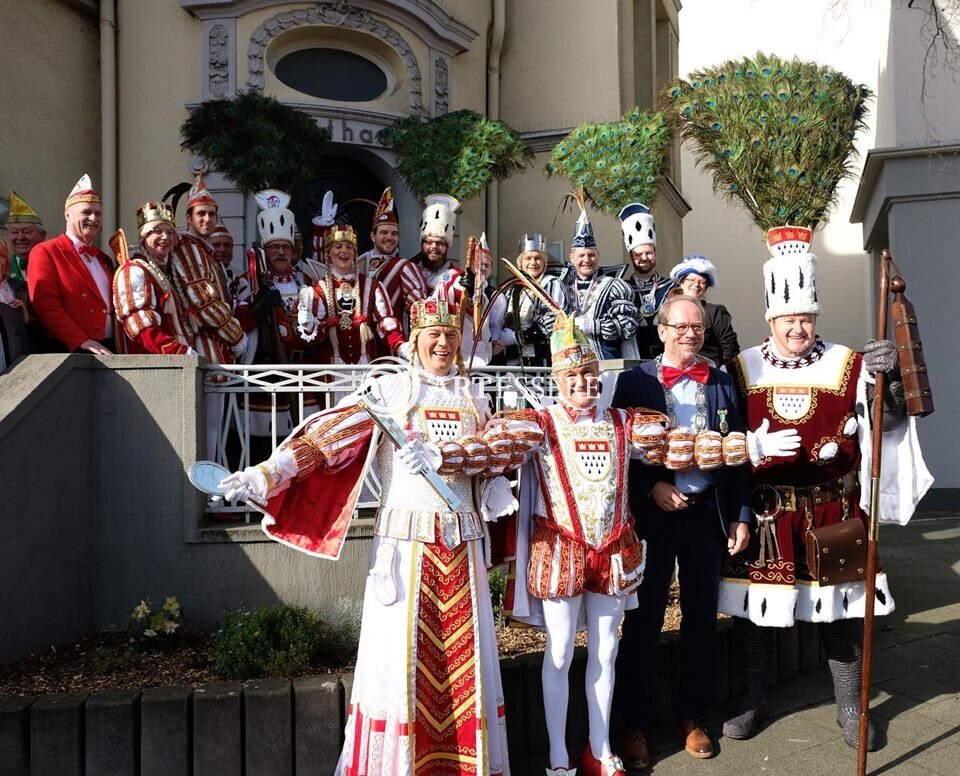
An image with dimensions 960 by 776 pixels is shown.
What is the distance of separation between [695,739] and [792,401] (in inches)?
61.4

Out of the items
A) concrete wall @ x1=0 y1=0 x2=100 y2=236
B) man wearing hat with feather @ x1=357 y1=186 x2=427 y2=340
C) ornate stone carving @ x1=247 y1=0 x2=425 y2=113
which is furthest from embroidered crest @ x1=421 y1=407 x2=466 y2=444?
concrete wall @ x1=0 y1=0 x2=100 y2=236

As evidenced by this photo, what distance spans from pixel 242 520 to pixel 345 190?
6896mm

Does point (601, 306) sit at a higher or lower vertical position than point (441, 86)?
lower

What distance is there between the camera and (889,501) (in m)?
4.25

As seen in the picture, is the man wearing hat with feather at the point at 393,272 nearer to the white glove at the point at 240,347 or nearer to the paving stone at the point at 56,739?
the white glove at the point at 240,347

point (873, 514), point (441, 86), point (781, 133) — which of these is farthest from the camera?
point (441, 86)

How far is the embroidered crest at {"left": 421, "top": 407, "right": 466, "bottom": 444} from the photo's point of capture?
342 cm

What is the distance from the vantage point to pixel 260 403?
17.3 feet

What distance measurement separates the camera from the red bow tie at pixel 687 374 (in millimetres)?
3986

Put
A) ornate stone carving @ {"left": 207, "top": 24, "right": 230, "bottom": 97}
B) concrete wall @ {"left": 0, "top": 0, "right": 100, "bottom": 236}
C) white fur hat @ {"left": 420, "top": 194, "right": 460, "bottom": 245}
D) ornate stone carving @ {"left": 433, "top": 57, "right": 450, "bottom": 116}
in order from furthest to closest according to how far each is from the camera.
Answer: ornate stone carving @ {"left": 433, "top": 57, "right": 450, "bottom": 116} → ornate stone carving @ {"left": 207, "top": 24, "right": 230, "bottom": 97} → concrete wall @ {"left": 0, "top": 0, "right": 100, "bottom": 236} → white fur hat @ {"left": 420, "top": 194, "right": 460, "bottom": 245}

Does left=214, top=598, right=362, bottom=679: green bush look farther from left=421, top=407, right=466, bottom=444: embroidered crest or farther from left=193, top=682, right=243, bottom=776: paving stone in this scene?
left=421, top=407, right=466, bottom=444: embroidered crest

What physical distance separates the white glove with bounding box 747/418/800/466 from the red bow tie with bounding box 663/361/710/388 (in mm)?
405

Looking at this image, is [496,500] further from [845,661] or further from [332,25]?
[332,25]

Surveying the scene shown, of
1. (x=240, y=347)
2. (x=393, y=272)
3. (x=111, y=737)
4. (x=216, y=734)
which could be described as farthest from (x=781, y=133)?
(x=111, y=737)
